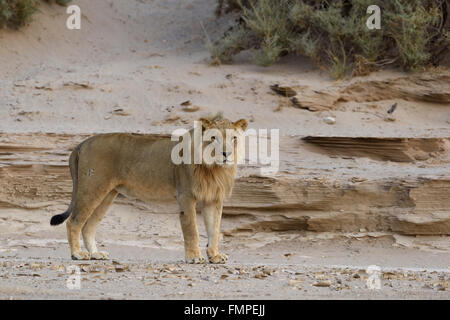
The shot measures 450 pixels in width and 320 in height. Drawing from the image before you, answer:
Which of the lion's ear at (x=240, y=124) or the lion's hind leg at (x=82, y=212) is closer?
the lion's ear at (x=240, y=124)

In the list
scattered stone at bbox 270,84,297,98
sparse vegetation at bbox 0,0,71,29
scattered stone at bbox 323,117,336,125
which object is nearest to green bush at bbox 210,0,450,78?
scattered stone at bbox 270,84,297,98

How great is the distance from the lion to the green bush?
7.11 metres

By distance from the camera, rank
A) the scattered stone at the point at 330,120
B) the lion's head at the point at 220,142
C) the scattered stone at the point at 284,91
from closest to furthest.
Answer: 1. the lion's head at the point at 220,142
2. the scattered stone at the point at 330,120
3. the scattered stone at the point at 284,91

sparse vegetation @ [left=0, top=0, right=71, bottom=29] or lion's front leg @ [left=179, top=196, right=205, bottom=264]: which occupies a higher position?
sparse vegetation @ [left=0, top=0, right=71, bottom=29]

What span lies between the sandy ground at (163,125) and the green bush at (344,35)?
1.15 ft

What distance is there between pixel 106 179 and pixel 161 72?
7145 mm

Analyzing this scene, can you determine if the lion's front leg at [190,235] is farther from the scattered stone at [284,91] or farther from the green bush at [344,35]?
the green bush at [344,35]

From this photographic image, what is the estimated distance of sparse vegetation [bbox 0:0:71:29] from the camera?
16109 millimetres

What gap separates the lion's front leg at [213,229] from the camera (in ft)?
24.9

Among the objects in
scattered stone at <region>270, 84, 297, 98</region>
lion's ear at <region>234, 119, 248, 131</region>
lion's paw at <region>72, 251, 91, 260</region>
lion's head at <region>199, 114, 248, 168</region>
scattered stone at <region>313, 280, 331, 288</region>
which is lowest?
lion's paw at <region>72, 251, 91, 260</region>

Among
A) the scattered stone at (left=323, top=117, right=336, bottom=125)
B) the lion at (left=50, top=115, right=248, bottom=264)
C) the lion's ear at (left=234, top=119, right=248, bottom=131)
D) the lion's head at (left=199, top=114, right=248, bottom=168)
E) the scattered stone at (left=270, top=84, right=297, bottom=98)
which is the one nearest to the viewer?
the lion's head at (left=199, top=114, right=248, bottom=168)

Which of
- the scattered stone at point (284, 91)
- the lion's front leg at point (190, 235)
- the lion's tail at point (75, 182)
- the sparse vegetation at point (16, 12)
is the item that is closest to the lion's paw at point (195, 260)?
the lion's front leg at point (190, 235)

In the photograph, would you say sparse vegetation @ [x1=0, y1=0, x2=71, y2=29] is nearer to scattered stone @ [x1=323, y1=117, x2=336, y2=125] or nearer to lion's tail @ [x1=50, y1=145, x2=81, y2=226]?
scattered stone @ [x1=323, y1=117, x2=336, y2=125]

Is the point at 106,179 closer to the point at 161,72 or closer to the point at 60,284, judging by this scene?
the point at 60,284
